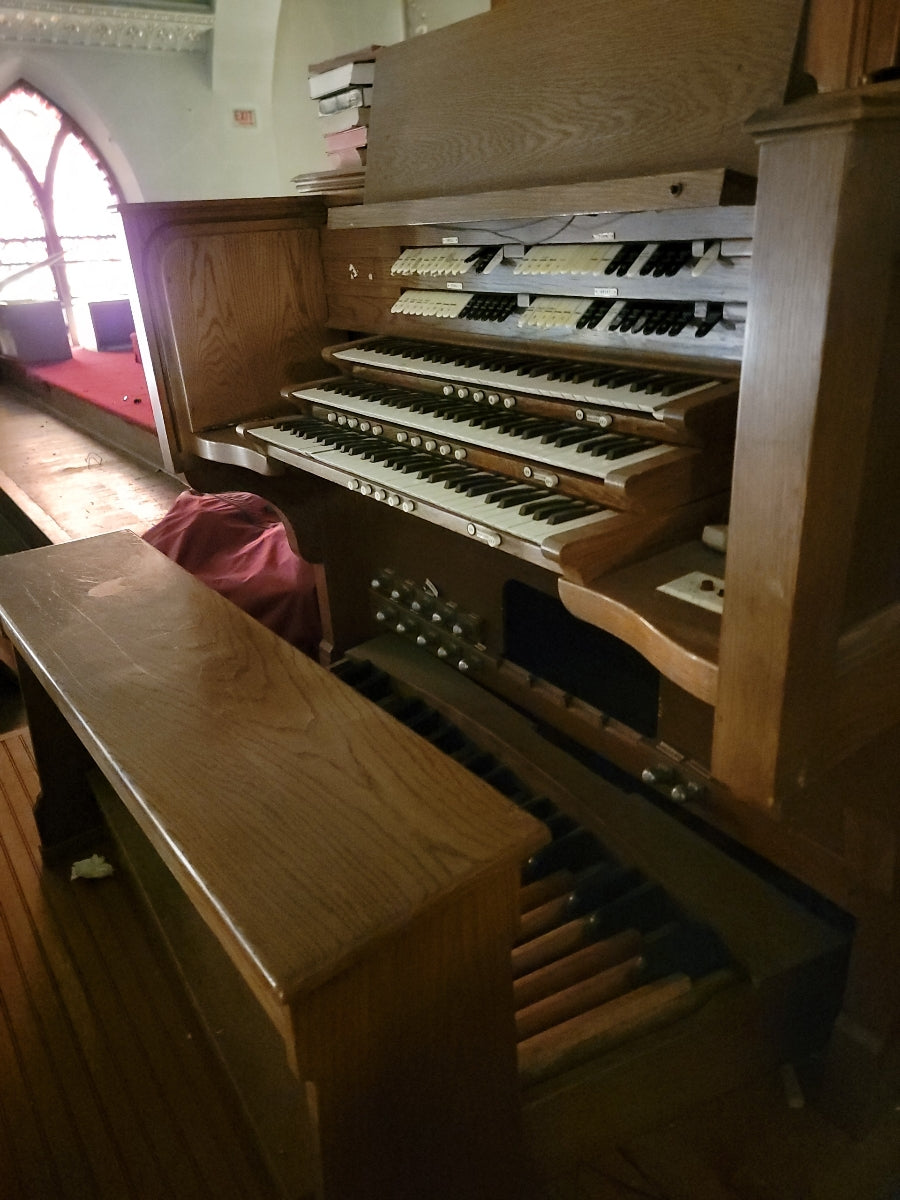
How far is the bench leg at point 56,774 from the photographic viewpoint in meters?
1.71

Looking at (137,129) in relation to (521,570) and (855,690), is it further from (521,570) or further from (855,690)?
(855,690)

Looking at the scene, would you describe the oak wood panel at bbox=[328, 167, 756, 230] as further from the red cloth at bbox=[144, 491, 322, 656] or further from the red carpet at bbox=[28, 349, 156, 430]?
the red carpet at bbox=[28, 349, 156, 430]

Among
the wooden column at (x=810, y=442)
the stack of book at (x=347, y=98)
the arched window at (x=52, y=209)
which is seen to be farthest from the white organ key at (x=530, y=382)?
the arched window at (x=52, y=209)

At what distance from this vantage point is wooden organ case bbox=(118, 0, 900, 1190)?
0.76 meters

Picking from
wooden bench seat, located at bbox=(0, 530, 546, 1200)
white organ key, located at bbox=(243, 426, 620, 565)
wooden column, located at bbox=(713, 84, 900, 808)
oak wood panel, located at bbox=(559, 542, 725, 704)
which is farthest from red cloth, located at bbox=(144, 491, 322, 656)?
wooden column, located at bbox=(713, 84, 900, 808)

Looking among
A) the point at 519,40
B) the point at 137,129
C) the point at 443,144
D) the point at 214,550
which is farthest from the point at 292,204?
the point at 137,129

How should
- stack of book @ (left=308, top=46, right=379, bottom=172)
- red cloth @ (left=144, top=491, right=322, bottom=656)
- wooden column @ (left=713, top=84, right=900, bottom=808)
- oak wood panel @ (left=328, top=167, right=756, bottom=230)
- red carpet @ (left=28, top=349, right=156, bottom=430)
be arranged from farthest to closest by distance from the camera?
red carpet @ (left=28, top=349, right=156, bottom=430) → red cloth @ (left=144, top=491, right=322, bottom=656) → stack of book @ (left=308, top=46, right=379, bottom=172) → oak wood panel @ (left=328, top=167, right=756, bottom=230) → wooden column @ (left=713, top=84, right=900, bottom=808)

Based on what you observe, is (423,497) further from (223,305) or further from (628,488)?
(223,305)

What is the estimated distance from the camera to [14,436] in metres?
4.87

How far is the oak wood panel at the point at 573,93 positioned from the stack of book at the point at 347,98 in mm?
75

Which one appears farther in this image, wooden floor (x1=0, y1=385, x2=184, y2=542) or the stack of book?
wooden floor (x1=0, y1=385, x2=184, y2=542)

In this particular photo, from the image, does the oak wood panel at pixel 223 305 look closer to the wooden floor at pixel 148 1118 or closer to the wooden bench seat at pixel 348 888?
the wooden bench seat at pixel 348 888

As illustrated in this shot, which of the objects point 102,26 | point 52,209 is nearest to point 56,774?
point 102,26

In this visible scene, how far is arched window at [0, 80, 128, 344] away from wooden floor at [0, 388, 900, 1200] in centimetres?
606
